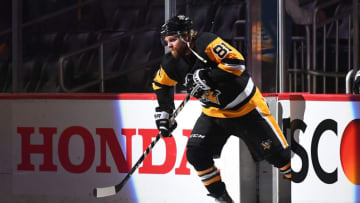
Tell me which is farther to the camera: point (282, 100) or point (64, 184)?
point (64, 184)

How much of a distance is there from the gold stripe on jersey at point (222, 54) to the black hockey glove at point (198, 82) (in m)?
0.11

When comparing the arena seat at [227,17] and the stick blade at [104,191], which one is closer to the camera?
the stick blade at [104,191]

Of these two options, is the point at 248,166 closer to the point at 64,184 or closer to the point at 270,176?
the point at 270,176

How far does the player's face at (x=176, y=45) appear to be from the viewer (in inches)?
189

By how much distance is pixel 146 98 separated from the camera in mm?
5562

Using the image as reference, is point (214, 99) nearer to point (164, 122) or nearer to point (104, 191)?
point (164, 122)

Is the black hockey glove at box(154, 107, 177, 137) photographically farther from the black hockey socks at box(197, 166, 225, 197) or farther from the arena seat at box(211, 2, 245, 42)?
the arena seat at box(211, 2, 245, 42)

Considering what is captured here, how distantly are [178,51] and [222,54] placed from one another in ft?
0.87

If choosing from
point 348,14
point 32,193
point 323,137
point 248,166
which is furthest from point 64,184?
point 348,14

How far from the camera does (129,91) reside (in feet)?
18.7

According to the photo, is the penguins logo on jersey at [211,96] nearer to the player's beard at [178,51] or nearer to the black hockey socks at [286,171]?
the player's beard at [178,51]

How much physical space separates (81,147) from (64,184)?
287 millimetres

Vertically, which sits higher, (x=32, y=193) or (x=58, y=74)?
(x=58, y=74)

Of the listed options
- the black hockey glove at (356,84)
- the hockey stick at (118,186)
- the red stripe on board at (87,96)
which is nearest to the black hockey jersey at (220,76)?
the hockey stick at (118,186)
